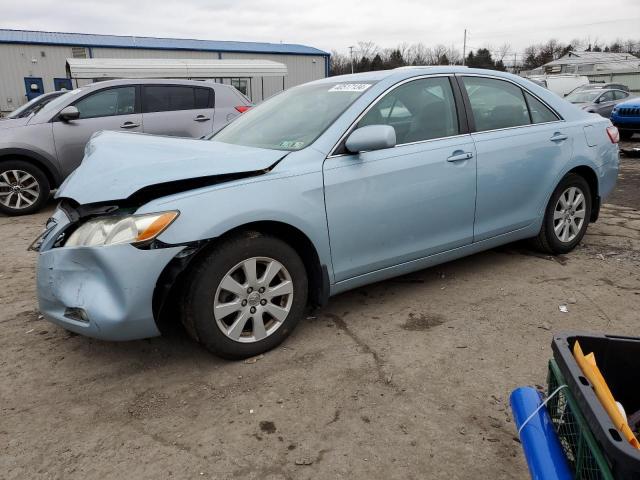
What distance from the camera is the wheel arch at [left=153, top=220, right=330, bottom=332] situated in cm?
265

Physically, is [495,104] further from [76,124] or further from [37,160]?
[37,160]

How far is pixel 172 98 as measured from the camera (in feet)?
25.2

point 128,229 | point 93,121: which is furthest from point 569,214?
point 93,121

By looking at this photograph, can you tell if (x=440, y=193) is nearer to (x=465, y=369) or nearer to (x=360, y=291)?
(x=360, y=291)

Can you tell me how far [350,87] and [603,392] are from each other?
2.74 metres

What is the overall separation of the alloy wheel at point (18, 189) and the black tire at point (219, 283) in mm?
5190

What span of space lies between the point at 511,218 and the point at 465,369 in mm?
1659

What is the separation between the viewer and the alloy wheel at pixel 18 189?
6734 millimetres

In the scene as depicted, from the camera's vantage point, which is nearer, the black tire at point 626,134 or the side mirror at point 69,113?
the side mirror at point 69,113

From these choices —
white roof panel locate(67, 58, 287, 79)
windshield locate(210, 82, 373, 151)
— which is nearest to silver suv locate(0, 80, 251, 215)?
windshield locate(210, 82, 373, 151)

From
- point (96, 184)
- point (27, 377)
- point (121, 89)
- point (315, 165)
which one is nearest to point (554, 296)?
point (315, 165)

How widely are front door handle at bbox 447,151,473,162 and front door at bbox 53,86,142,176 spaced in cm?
515

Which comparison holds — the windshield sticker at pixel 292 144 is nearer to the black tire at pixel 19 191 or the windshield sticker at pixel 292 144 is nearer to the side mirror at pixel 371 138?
the side mirror at pixel 371 138

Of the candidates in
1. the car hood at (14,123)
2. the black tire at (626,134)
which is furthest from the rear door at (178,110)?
the black tire at (626,134)
